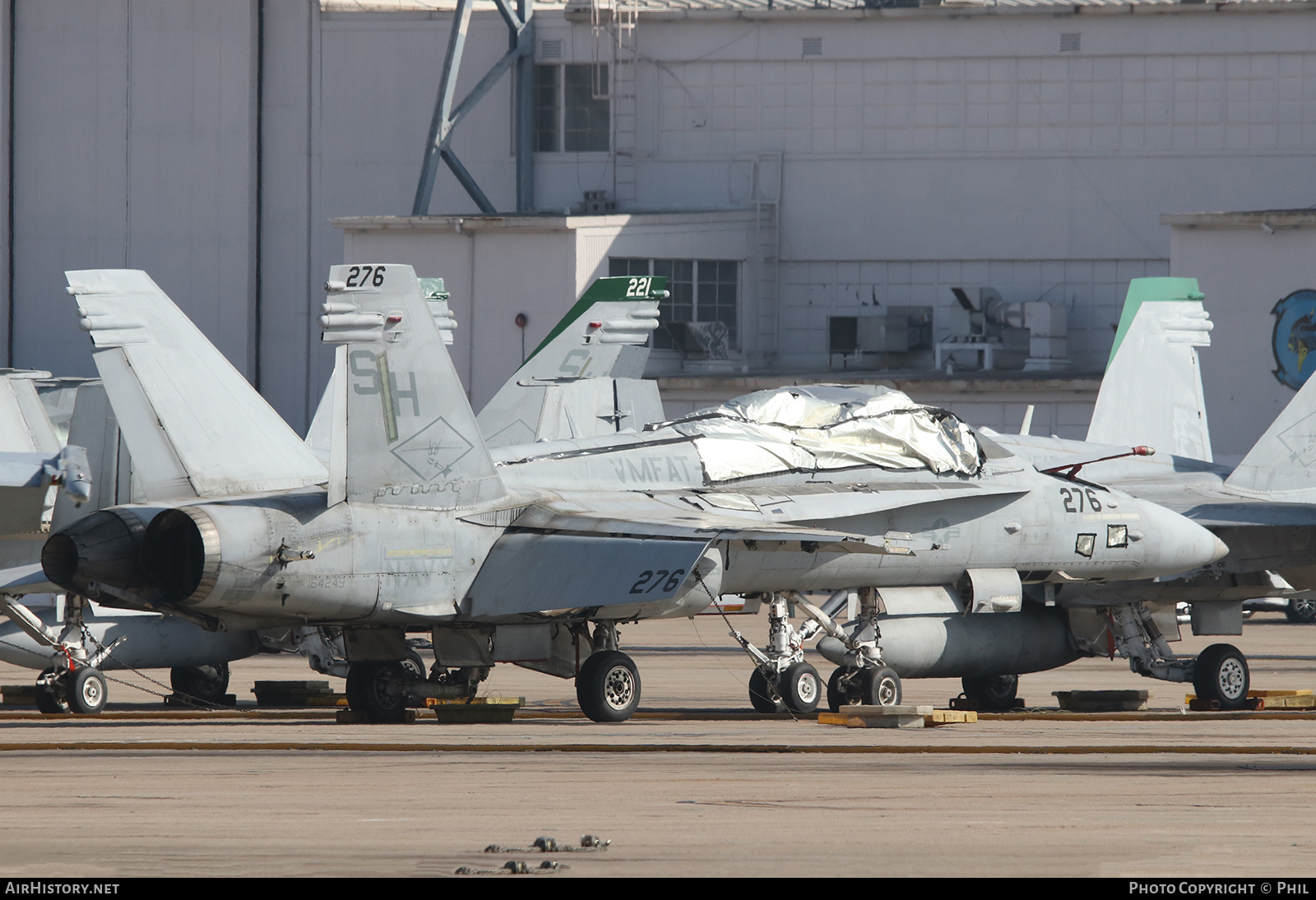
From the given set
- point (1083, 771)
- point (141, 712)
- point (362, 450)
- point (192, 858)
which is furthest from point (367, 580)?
point (192, 858)

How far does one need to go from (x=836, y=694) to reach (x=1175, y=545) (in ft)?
13.4

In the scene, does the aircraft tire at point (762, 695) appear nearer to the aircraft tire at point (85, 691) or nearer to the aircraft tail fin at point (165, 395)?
the aircraft tail fin at point (165, 395)

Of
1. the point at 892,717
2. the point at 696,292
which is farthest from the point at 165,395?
the point at 696,292

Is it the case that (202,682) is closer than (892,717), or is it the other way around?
(892,717)

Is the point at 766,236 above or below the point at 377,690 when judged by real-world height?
above

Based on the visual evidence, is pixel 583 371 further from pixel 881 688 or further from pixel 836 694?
pixel 881 688

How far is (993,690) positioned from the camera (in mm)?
20266

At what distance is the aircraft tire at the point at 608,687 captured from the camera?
1617 cm

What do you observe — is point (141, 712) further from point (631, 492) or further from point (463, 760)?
point (463, 760)

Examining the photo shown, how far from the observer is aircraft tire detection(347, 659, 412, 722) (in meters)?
16.6

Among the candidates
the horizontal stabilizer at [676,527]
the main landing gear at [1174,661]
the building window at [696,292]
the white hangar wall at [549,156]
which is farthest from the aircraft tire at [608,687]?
the white hangar wall at [549,156]

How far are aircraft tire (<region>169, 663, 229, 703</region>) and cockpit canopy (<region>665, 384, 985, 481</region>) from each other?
Answer: 5992 millimetres

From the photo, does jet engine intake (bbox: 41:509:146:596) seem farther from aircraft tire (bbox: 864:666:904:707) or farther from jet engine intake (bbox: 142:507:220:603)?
aircraft tire (bbox: 864:666:904:707)

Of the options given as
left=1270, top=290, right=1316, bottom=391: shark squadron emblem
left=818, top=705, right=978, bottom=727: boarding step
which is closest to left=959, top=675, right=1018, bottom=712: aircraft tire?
left=818, top=705, right=978, bottom=727: boarding step
